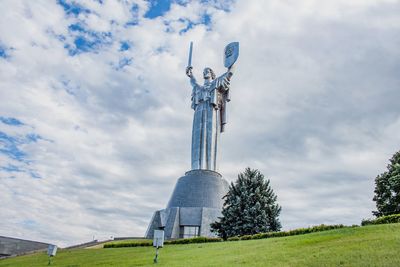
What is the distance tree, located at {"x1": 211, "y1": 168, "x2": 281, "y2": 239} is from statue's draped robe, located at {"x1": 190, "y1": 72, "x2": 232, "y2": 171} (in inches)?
412

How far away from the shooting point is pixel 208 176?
36.2 m

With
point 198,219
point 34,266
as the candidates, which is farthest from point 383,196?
point 34,266

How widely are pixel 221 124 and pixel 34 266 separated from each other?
79.0ft

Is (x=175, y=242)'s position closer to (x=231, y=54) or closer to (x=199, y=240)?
(x=199, y=240)

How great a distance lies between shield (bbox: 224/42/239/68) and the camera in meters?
38.6

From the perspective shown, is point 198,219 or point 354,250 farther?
point 198,219

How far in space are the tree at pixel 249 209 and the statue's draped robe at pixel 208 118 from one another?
10.5m

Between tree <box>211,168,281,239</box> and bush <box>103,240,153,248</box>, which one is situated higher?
tree <box>211,168,281,239</box>

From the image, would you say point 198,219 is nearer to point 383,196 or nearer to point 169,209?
point 169,209

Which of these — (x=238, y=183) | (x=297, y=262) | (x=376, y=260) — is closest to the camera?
(x=376, y=260)

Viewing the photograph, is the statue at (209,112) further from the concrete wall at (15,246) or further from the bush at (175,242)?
the concrete wall at (15,246)

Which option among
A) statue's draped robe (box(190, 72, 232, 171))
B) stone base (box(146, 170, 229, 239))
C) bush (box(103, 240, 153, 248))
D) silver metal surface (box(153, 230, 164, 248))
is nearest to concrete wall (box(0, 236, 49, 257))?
stone base (box(146, 170, 229, 239))

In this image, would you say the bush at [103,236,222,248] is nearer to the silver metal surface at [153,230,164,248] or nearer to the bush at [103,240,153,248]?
the bush at [103,240,153,248]

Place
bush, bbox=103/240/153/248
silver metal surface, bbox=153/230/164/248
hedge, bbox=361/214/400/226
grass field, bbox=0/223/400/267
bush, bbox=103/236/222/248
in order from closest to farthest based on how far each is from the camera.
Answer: grass field, bbox=0/223/400/267
silver metal surface, bbox=153/230/164/248
hedge, bbox=361/214/400/226
bush, bbox=103/236/222/248
bush, bbox=103/240/153/248
